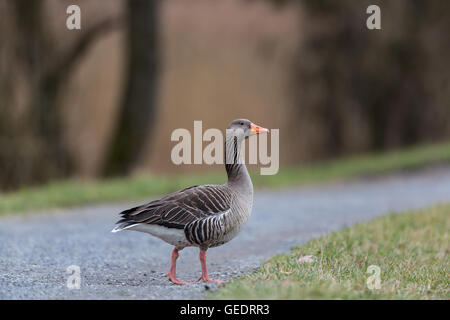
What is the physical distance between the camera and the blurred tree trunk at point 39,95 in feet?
52.0

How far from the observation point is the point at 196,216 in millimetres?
6277

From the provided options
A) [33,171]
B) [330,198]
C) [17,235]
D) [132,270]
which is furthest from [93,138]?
[132,270]

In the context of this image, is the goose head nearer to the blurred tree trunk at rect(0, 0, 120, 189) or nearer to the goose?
the goose

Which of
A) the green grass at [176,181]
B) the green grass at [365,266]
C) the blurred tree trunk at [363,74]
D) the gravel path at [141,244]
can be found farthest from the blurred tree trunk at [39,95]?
the green grass at [365,266]

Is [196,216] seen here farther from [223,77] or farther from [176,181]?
[223,77]

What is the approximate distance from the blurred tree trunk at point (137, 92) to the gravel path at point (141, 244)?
3.52 metres

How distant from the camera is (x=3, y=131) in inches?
614

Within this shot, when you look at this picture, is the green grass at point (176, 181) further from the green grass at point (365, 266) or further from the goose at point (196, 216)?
the goose at point (196, 216)

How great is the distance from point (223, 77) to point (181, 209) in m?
15.6

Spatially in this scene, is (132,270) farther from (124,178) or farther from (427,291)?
(124,178)

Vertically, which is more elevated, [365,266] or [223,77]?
[223,77]

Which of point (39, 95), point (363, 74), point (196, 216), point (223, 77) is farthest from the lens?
point (363, 74)

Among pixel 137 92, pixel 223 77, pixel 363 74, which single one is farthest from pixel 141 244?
pixel 363 74

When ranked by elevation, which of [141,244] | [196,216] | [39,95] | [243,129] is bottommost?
[141,244]
